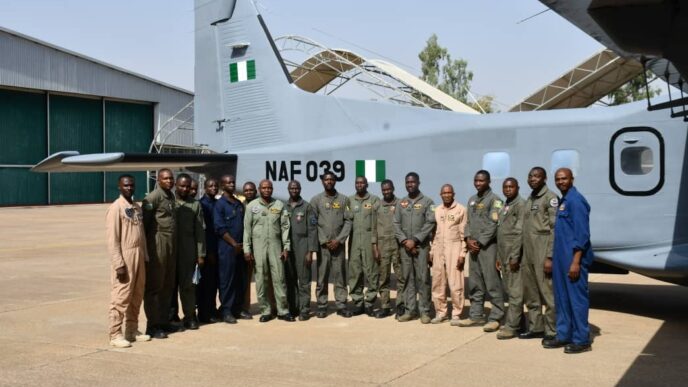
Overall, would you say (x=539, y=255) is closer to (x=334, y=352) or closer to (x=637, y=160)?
(x=637, y=160)

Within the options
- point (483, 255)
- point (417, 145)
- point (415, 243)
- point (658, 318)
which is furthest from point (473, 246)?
point (658, 318)

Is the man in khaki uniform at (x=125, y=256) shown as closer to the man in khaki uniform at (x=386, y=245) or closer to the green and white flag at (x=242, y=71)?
the man in khaki uniform at (x=386, y=245)

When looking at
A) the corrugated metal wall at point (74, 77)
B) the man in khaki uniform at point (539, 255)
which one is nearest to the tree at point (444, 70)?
the corrugated metal wall at point (74, 77)

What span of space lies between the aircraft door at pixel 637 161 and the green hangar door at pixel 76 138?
36751 mm

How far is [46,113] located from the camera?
1572 inches

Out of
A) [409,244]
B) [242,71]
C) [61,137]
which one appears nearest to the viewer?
[409,244]

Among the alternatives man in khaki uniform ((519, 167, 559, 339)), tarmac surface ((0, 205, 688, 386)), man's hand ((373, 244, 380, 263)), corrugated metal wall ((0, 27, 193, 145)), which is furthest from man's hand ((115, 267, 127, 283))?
corrugated metal wall ((0, 27, 193, 145))

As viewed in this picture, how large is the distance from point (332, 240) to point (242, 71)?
5.26 m

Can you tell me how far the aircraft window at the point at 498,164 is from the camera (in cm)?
965

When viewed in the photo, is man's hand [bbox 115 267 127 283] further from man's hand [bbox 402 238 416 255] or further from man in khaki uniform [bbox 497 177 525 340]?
man in khaki uniform [bbox 497 177 525 340]

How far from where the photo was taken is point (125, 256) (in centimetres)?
715

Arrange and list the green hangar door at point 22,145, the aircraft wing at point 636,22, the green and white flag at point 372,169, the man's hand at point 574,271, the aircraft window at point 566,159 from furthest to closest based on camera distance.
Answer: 1. the green hangar door at point 22,145
2. the green and white flag at point 372,169
3. the aircraft window at point 566,159
4. the man's hand at point 574,271
5. the aircraft wing at point 636,22

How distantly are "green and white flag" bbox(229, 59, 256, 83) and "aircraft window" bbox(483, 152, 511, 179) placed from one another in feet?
16.6

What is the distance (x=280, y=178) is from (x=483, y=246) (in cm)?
441
